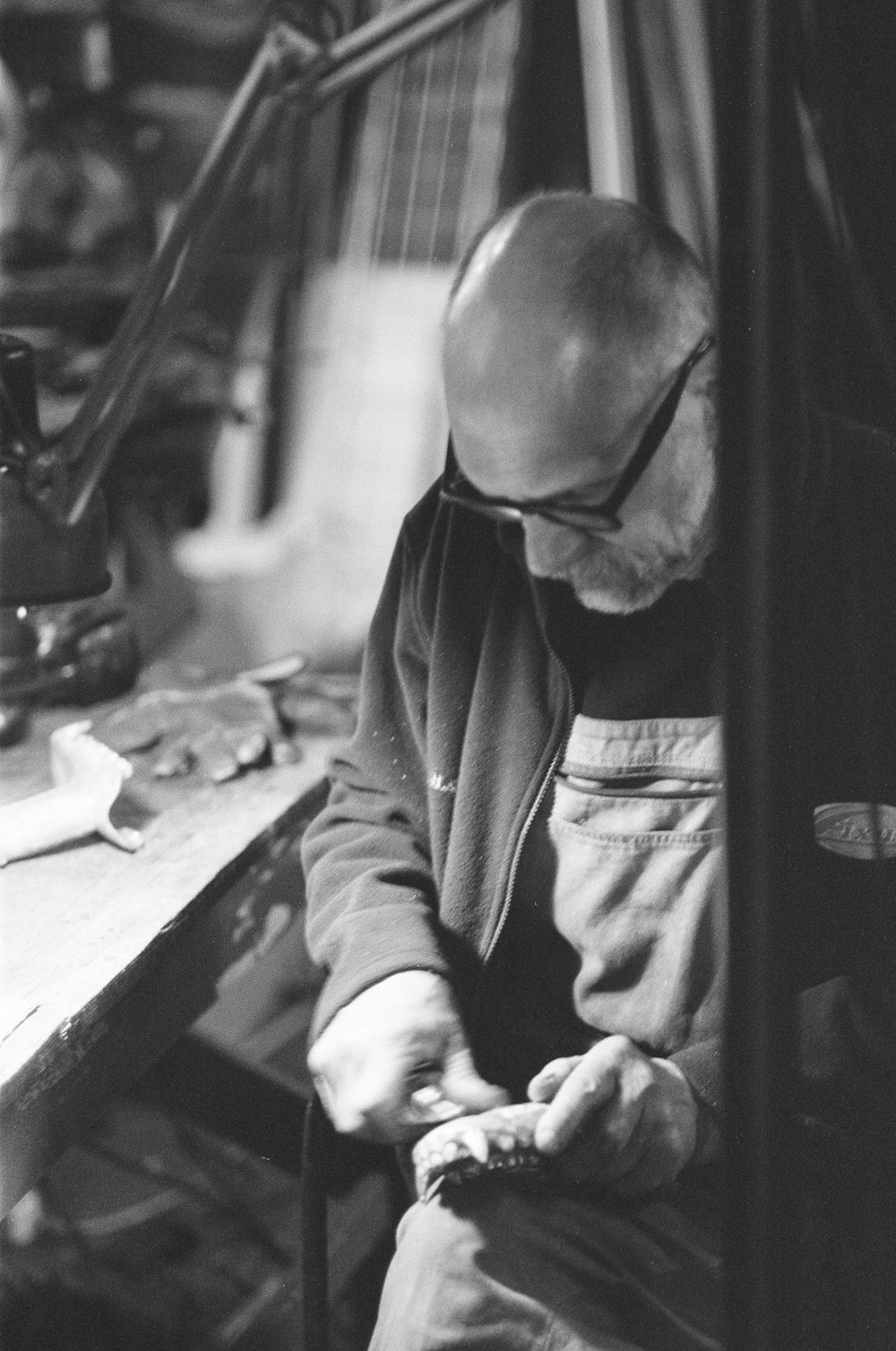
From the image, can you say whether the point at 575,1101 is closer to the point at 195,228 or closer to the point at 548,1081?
the point at 548,1081

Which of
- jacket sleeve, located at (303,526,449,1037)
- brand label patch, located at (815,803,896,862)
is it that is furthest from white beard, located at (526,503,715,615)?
brand label patch, located at (815,803,896,862)

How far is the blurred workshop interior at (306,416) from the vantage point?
1.26 m

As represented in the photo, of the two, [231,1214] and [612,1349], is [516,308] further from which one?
[231,1214]

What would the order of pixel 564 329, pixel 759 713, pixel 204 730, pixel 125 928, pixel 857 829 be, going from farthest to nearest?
pixel 204 730 < pixel 125 928 < pixel 564 329 < pixel 857 829 < pixel 759 713

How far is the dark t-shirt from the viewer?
2.93 ft

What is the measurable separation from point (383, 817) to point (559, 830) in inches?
7.0

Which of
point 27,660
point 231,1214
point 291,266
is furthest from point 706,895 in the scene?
point 291,266

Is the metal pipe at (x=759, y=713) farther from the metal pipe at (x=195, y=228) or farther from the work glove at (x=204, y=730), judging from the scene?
A: the work glove at (x=204, y=730)

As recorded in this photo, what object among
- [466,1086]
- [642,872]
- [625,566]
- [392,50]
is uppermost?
[392,50]

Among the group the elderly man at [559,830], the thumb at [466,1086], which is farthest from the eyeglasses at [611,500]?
the thumb at [466,1086]

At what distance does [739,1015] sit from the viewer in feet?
1.57

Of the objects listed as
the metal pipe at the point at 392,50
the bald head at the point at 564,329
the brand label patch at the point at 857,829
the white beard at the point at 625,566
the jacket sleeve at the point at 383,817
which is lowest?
the jacket sleeve at the point at 383,817

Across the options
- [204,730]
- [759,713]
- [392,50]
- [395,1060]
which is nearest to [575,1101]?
[395,1060]

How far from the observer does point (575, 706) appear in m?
0.91
